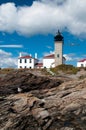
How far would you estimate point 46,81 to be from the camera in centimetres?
5053

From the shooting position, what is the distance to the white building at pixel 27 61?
131 metres

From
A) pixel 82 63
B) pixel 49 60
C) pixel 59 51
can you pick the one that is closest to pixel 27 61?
pixel 49 60

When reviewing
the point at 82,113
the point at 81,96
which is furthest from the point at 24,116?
the point at 81,96

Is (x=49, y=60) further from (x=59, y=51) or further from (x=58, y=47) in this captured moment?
(x=58, y=47)

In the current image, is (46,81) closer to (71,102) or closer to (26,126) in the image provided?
(71,102)

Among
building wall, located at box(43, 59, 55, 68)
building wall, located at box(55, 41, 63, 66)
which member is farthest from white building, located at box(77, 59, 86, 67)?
building wall, located at box(55, 41, 63, 66)

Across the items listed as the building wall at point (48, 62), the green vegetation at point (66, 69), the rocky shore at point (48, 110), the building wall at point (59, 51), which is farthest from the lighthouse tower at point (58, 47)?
the rocky shore at point (48, 110)

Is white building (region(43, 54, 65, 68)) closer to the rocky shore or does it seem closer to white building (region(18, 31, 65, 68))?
white building (region(18, 31, 65, 68))

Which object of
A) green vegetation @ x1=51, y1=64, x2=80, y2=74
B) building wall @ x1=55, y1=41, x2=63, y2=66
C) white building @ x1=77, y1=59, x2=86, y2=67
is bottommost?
green vegetation @ x1=51, y1=64, x2=80, y2=74

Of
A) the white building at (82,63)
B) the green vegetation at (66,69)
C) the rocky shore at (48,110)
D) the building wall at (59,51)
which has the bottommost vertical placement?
the rocky shore at (48,110)

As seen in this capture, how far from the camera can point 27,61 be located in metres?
132

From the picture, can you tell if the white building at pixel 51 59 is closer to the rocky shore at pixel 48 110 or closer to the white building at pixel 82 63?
the white building at pixel 82 63

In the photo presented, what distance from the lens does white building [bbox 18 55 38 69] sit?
131 metres

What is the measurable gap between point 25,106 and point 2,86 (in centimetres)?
2449
